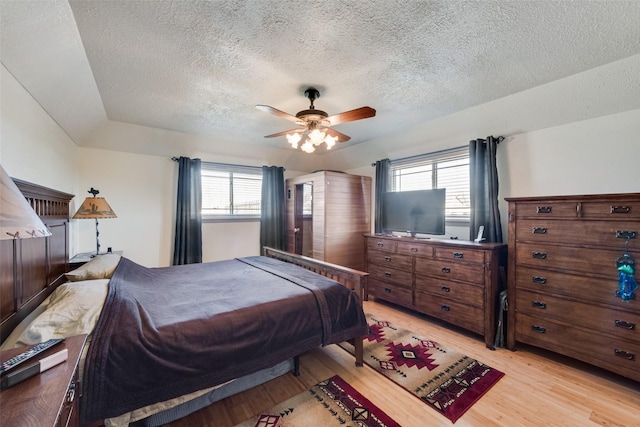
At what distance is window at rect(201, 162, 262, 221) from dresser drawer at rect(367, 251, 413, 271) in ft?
7.55

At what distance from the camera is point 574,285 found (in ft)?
7.44

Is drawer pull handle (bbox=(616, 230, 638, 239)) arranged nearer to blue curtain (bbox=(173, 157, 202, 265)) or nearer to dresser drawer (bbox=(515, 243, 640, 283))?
dresser drawer (bbox=(515, 243, 640, 283))

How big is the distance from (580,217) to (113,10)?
12.3 ft

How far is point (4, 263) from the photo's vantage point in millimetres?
1367

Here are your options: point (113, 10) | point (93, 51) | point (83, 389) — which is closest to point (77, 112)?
point (93, 51)

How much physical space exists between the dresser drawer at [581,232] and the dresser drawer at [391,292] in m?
1.43

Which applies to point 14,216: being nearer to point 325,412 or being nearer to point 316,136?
point 325,412

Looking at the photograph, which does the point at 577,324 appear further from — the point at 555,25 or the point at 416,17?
the point at 416,17

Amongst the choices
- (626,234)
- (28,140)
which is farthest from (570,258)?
(28,140)

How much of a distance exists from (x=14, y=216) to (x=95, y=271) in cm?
181

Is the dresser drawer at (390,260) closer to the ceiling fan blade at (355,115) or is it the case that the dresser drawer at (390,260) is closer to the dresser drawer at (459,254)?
the dresser drawer at (459,254)

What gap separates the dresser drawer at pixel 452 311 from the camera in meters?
2.78

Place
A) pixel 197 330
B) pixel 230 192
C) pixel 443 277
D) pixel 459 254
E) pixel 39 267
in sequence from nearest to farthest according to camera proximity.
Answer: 1. pixel 197 330
2. pixel 39 267
3. pixel 459 254
4. pixel 443 277
5. pixel 230 192

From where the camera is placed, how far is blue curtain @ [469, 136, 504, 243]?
308 centimetres
